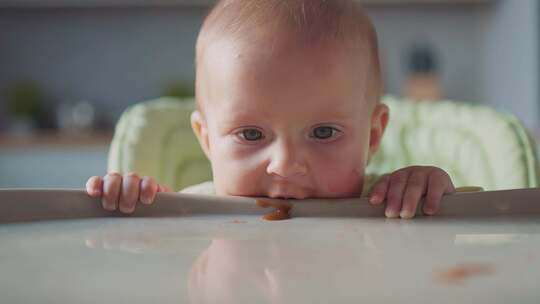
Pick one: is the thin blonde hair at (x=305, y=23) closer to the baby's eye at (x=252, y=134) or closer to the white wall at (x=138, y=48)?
the baby's eye at (x=252, y=134)

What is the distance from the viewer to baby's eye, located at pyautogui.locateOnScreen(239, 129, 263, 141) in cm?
82

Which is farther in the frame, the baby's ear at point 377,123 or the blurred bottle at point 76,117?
the blurred bottle at point 76,117

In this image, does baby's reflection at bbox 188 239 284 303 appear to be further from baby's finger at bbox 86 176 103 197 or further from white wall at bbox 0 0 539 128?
white wall at bbox 0 0 539 128

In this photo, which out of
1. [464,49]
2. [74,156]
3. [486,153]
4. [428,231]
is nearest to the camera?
[428,231]

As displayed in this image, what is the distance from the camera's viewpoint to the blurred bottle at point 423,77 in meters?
3.04

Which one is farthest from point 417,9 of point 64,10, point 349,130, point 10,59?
point 349,130

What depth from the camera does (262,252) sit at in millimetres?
499

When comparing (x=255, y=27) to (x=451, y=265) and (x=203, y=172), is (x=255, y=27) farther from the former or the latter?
(x=203, y=172)

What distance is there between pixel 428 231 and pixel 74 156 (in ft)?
8.12

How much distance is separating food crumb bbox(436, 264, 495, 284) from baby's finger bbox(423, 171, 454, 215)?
230mm

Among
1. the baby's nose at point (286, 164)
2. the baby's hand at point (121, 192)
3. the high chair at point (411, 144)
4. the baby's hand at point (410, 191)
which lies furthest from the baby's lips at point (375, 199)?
the high chair at point (411, 144)

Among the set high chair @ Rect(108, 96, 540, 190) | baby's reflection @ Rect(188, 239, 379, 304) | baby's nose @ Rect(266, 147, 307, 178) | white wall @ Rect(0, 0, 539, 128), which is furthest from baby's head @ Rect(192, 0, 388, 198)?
white wall @ Rect(0, 0, 539, 128)

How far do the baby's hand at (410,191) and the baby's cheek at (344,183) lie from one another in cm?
7

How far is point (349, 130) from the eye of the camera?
0.83 m
